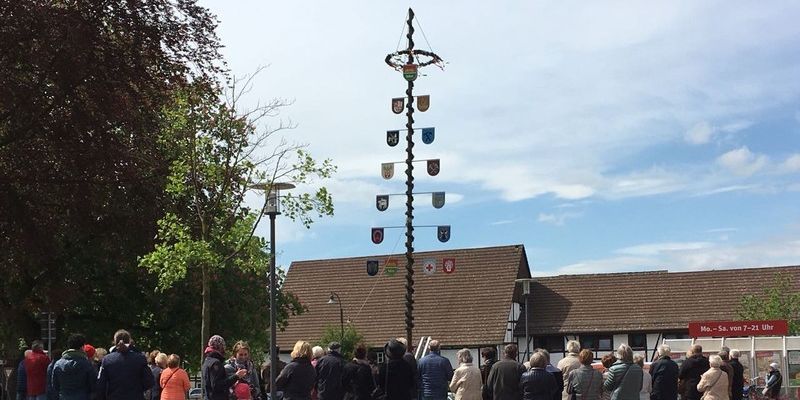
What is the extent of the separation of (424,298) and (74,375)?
1844 inches

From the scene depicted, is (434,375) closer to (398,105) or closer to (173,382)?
(173,382)

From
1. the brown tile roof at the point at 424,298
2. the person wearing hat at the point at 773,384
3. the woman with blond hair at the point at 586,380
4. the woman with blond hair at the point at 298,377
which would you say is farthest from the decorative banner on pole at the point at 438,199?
the brown tile roof at the point at 424,298

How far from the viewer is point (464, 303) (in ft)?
195

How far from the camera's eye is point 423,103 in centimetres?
3119

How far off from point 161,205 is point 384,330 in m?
32.9

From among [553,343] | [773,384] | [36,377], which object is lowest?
[773,384]

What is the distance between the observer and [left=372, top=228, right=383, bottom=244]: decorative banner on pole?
32.8 meters

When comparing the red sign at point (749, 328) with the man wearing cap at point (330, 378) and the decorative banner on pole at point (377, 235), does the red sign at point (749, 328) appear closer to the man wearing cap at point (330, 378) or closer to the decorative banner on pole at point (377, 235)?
the decorative banner on pole at point (377, 235)

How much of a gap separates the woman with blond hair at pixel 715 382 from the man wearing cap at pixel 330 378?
197 inches

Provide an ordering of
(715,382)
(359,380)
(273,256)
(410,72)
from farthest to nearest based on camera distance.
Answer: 1. (410,72)
2. (273,256)
3. (715,382)
4. (359,380)

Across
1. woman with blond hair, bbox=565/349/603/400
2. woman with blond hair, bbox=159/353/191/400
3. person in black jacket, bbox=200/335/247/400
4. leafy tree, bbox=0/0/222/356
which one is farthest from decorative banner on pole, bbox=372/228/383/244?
person in black jacket, bbox=200/335/247/400

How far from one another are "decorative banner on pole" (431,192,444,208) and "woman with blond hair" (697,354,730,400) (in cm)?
1625

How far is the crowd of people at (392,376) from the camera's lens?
1399cm

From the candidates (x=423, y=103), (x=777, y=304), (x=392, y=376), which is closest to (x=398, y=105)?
(x=423, y=103)
